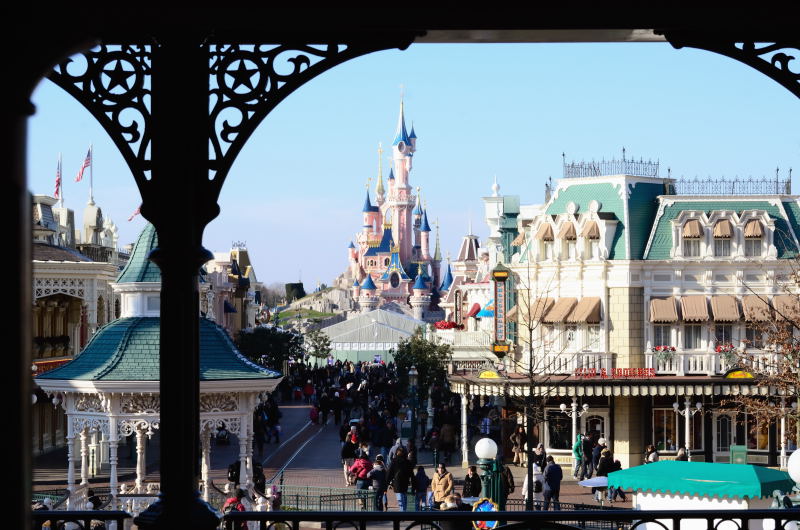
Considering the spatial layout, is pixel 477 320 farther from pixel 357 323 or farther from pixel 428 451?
pixel 357 323

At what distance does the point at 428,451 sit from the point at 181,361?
35538 millimetres

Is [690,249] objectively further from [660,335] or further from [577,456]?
[577,456]

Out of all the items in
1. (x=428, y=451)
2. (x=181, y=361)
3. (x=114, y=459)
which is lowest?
(x=428, y=451)

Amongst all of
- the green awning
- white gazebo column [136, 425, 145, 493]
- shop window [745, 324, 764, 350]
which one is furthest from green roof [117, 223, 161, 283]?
shop window [745, 324, 764, 350]

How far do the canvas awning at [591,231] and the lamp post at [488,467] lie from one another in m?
20.1

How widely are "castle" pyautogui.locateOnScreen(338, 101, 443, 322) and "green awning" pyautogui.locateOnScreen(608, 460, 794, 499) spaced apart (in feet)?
478

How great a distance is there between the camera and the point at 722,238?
39.4 meters

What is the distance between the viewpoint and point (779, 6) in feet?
18.0

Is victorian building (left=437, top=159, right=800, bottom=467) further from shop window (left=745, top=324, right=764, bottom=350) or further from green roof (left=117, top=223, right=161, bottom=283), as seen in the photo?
green roof (left=117, top=223, right=161, bottom=283)

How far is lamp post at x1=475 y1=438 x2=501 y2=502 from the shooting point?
1853 centimetres

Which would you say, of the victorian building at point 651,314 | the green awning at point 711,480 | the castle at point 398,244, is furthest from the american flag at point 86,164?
the castle at point 398,244

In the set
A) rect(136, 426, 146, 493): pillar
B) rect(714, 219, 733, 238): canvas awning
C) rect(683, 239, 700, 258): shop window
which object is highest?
rect(714, 219, 733, 238): canvas awning

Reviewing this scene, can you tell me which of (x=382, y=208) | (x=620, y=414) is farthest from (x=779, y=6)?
(x=382, y=208)

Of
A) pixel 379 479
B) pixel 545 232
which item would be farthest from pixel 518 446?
pixel 379 479
